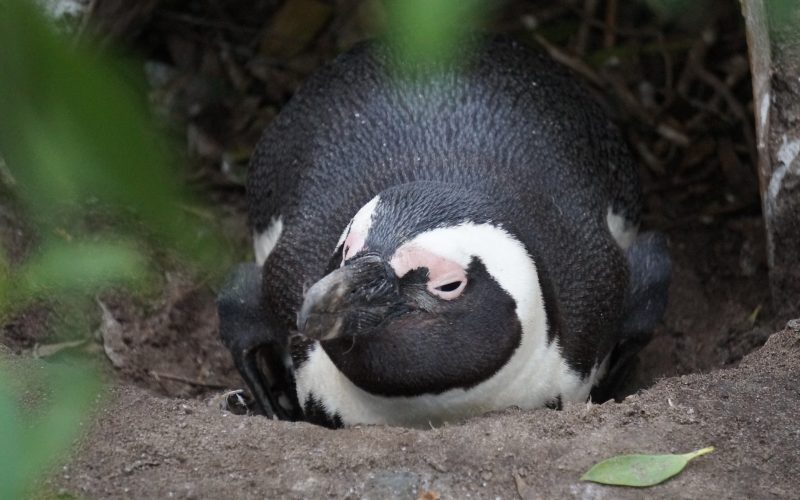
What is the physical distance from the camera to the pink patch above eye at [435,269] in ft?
8.05

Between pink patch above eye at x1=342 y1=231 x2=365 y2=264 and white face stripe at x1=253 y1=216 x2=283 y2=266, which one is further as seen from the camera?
white face stripe at x1=253 y1=216 x2=283 y2=266

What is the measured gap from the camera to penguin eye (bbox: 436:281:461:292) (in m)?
2.53

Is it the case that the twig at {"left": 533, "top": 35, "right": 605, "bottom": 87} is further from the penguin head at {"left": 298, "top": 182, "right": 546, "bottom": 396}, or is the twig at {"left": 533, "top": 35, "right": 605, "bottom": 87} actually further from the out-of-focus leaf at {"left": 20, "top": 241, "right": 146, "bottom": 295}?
the out-of-focus leaf at {"left": 20, "top": 241, "right": 146, "bottom": 295}

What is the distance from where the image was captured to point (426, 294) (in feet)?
8.27

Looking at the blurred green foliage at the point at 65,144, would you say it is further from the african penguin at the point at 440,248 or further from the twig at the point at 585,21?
the twig at the point at 585,21

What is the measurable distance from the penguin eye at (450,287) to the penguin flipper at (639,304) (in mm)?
1019

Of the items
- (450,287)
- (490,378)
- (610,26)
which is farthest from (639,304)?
(610,26)

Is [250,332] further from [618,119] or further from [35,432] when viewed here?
[35,432]

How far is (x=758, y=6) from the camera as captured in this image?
3.06 m

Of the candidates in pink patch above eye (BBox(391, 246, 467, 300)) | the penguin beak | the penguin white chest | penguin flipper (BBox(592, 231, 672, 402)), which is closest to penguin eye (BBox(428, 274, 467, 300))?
pink patch above eye (BBox(391, 246, 467, 300))

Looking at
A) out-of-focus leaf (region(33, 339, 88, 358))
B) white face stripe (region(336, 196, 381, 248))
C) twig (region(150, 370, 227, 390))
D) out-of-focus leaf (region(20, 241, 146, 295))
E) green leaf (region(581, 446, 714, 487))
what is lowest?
twig (region(150, 370, 227, 390))

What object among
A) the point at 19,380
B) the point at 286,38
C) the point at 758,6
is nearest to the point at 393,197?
the point at 19,380

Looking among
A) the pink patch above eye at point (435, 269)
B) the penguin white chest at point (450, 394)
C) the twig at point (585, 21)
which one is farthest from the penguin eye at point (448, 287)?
the twig at point (585, 21)

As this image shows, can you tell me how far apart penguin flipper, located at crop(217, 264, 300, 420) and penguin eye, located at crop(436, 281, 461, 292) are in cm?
90
